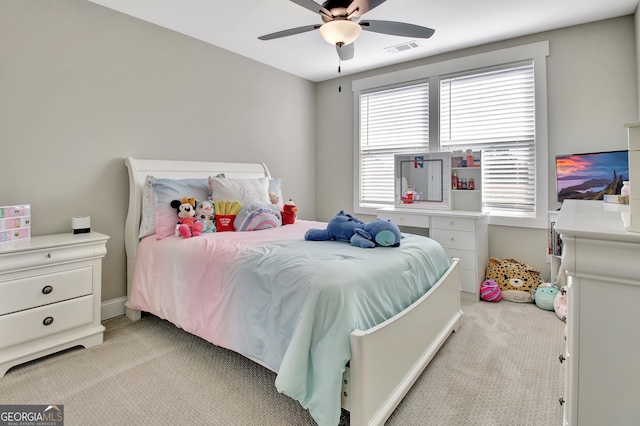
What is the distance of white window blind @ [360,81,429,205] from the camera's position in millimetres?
4043

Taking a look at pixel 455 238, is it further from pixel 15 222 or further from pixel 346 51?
pixel 15 222

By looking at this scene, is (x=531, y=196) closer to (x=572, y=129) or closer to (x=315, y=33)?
(x=572, y=129)

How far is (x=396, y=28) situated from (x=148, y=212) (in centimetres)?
237

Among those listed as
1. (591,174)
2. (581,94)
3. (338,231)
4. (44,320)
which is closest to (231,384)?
(338,231)

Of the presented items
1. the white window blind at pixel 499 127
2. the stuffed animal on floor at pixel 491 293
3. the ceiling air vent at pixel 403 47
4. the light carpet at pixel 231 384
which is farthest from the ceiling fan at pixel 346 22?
the stuffed animal on floor at pixel 491 293

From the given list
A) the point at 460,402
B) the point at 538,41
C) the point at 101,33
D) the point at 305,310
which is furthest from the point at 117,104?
the point at 538,41

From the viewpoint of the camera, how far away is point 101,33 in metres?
2.72

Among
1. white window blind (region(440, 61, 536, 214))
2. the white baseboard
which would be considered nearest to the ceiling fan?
white window blind (region(440, 61, 536, 214))

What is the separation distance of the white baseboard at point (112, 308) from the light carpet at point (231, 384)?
1.20ft

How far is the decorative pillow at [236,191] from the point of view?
116 inches

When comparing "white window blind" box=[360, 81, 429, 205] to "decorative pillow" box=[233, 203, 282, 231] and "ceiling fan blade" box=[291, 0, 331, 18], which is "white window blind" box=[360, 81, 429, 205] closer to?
"decorative pillow" box=[233, 203, 282, 231]

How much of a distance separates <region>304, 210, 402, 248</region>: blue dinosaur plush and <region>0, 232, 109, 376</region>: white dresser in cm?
153

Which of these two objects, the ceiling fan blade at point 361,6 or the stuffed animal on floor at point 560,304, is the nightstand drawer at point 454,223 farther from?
the ceiling fan blade at point 361,6

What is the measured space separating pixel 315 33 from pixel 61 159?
242cm
